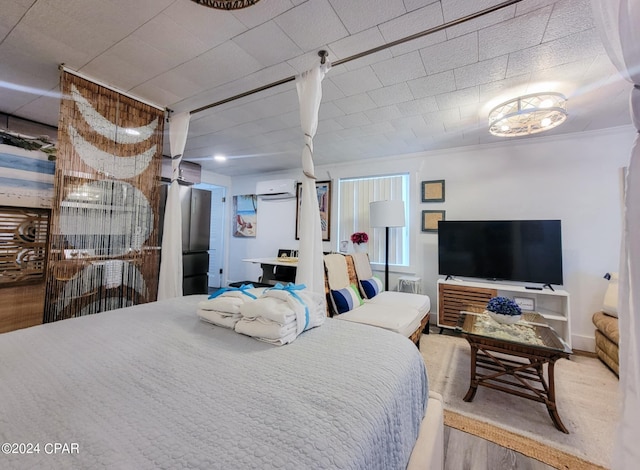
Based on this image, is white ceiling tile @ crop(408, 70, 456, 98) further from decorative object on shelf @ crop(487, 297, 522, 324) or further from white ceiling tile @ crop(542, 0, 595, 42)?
decorative object on shelf @ crop(487, 297, 522, 324)

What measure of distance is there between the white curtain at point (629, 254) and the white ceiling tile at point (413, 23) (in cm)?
70

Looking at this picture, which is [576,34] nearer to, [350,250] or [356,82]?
[356,82]

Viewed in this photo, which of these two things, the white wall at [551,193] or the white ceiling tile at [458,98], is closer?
the white ceiling tile at [458,98]

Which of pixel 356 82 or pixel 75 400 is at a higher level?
pixel 356 82

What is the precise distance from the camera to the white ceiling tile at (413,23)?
4.63 feet

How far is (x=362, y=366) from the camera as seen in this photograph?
0.89 m

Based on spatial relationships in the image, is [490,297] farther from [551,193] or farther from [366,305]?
[366,305]

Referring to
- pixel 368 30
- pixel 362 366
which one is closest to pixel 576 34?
pixel 368 30

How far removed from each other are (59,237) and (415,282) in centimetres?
369

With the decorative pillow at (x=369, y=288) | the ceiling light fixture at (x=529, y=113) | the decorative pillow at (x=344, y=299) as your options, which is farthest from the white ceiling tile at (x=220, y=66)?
the decorative pillow at (x=369, y=288)

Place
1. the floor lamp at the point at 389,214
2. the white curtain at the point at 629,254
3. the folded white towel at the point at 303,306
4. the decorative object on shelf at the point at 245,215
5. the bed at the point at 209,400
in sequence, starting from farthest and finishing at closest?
1. the decorative object on shelf at the point at 245,215
2. the floor lamp at the point at 389,214
3. the folded white towel at the point at 303,306
4. the white curtain at the point at 629,254
5. the bed at the point at 209,400

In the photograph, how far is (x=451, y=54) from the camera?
1733 mm

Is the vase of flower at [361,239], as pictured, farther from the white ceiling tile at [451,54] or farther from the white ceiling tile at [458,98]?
the white ceiling tile at [451,54]

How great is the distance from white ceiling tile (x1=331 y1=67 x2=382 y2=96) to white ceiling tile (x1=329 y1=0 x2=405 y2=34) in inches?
16.2
